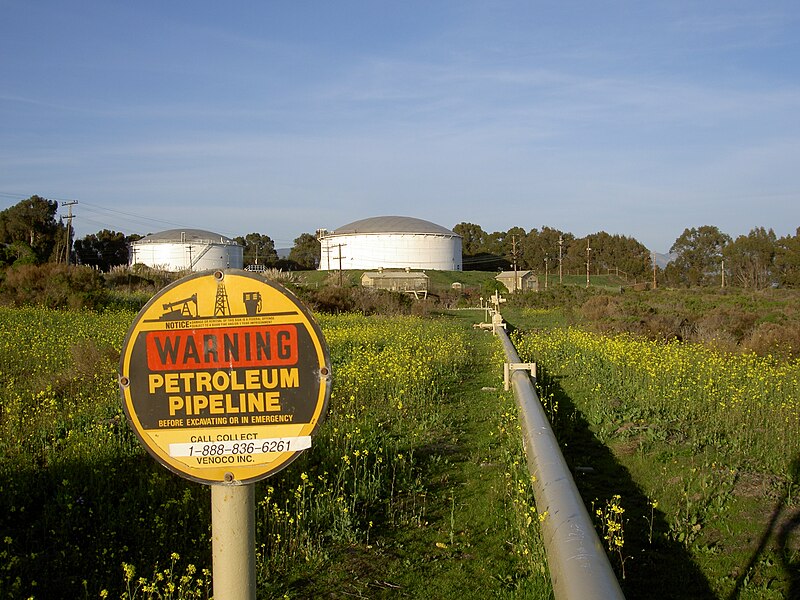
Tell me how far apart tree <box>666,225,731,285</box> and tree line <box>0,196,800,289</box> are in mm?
109

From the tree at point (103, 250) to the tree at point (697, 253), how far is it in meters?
62.6

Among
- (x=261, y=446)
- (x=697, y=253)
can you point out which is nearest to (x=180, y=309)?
(x=261, y=446)

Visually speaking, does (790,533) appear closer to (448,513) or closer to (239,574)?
(448,513)

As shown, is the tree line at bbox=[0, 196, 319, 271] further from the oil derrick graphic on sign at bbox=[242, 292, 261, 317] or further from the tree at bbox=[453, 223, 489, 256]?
the oil derrick graphic on sign at bbox=[242, 292, 261, 317]

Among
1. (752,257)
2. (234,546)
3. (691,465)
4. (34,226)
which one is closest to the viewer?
(234,546)

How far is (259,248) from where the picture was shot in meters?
103

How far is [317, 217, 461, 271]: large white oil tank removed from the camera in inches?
3332

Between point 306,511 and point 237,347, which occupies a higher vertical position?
point 237,347

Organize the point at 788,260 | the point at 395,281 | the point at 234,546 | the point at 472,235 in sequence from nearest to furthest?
the point at 234,546 < the point at 395,281 < the point at 788,260 < the point at 472,235

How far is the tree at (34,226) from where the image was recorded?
207ft

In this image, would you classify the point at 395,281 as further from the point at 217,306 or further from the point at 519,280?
the point at 217,306

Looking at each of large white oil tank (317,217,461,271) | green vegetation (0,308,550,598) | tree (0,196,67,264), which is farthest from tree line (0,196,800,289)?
green vegetation (0,308,550,598)

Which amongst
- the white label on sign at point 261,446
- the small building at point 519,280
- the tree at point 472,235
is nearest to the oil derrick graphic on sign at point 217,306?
the white label on sign at point 261,446

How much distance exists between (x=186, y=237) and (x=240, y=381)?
84.5 m
